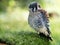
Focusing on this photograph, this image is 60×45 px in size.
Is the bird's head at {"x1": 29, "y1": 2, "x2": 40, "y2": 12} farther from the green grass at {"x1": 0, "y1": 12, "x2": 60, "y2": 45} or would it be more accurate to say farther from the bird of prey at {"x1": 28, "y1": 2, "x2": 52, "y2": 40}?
the green grass at {"x1": 0, "y1": 12, "x2": 60, "y2": 45}

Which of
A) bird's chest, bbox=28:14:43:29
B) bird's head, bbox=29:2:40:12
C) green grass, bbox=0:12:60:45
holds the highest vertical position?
bird's head, bbox=29:2:40:12

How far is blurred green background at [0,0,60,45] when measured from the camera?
1395 mm

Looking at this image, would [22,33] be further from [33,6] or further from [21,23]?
[33,6]

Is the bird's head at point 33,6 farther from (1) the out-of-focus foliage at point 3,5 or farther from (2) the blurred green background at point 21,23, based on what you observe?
(1) the out-of-focus foliage at point 3,5

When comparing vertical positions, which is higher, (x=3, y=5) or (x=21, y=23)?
(x=3, y=5)

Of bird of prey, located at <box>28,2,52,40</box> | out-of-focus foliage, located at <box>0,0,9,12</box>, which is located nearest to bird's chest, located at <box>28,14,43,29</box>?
bird of prey, located at <box>28,2,52,40</box>

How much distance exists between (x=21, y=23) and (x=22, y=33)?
0.07 meters

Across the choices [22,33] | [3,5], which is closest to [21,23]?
[22,33]

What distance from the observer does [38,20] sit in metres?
1.40

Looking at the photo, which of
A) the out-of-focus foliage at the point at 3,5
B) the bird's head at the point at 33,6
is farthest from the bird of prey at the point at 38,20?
the out-of-focus foliage at the point at 3,5

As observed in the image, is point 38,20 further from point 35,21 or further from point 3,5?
point 3,5

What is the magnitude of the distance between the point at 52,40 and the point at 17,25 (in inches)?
10.3

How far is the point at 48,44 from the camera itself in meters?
1.40

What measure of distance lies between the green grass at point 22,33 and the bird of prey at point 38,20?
30 mm
